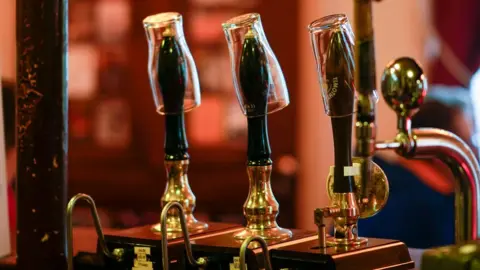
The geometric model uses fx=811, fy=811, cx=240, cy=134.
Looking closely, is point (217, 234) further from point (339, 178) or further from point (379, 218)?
point (379, 218)

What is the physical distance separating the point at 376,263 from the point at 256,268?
0.13 metres

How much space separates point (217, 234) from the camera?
974 millimetres

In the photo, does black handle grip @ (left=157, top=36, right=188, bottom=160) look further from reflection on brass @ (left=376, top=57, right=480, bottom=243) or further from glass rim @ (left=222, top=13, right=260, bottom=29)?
reflection on brass @ (left=376, top=57, right=480, bottom=243)

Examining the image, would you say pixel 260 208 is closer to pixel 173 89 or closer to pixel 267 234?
pixel 267 234

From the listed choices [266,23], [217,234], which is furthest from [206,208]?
[217,234]

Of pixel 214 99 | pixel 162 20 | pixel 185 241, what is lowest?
pixel 214 99

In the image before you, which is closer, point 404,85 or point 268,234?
point 404,85

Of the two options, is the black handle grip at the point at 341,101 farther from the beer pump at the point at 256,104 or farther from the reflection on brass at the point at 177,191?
the reflection on brass at the point at 177,191

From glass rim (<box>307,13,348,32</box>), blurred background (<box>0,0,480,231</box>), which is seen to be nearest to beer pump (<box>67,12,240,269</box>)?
glass rim (<box>307,13,348,32</box>)

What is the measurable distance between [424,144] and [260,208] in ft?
0.72

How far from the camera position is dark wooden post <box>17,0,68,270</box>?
970mm

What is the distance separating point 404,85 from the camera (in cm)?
79

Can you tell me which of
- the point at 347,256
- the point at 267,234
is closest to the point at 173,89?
the point at 267,234

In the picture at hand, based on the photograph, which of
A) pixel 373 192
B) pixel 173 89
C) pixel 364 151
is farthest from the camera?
pixel 173 89
